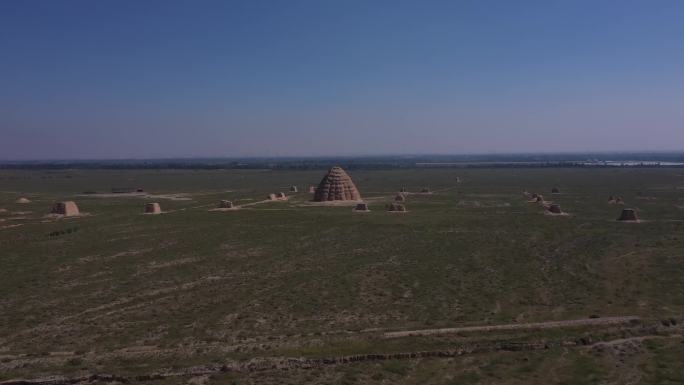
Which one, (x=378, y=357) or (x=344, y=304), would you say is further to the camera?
(x=344, y=304)

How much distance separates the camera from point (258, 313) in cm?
1823

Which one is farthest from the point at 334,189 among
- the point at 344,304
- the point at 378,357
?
the point at 378,357

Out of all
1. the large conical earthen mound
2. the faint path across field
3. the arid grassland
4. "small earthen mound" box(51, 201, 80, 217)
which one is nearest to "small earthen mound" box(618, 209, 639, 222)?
the arid grassland

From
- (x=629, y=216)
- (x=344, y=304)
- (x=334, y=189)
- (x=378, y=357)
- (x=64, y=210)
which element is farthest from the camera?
(x=334, y=189)

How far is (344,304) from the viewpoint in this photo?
754 inches

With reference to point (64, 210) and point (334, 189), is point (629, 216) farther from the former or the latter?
point (64, 210)

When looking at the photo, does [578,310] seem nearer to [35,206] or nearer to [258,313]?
[258,313]

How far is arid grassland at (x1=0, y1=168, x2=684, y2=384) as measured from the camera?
43.1 ft

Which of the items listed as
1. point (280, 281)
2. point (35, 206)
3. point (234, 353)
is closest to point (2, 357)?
point (234, 353)

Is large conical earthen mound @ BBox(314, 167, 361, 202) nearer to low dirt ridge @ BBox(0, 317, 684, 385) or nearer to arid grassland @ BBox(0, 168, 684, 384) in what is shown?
arid grassland @ BBox(0, 168, 684, 384)

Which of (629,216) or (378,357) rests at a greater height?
(629,216)

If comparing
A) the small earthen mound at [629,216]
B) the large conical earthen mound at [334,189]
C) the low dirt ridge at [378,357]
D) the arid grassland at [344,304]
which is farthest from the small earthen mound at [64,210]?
the small earthen mound at [629,216]

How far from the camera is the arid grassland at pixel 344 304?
13148mm

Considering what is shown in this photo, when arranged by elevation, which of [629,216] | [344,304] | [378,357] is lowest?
[344,304]
